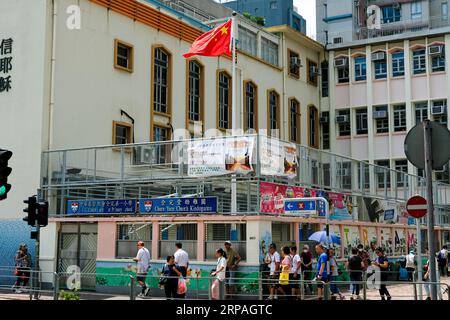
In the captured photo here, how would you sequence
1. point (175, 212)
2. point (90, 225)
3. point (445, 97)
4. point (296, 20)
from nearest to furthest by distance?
point (175, 212), point (90, 225), point (445, 97), point (296, 20)

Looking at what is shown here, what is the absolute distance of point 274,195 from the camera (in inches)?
867

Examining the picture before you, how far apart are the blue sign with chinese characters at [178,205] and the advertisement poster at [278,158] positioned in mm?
2036

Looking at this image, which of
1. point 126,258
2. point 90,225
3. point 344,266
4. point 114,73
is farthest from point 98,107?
point 344,266

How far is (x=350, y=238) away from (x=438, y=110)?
1973cm

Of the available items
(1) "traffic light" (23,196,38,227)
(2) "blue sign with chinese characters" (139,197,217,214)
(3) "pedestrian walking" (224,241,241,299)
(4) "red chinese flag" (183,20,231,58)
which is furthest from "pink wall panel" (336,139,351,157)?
(1) "traffic light" (23,196,38,227)

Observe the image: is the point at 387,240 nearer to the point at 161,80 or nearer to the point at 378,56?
the point at 161,80

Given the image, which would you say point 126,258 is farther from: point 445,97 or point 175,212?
point 445,97

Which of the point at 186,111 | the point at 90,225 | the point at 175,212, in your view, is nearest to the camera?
the point at 175,212

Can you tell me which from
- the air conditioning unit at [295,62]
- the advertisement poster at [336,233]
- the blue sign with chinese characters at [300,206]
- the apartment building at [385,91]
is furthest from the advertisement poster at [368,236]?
the air conditioning unit at [295,62]

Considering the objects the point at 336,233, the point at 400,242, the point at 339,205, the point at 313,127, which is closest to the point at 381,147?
the point at 313,127

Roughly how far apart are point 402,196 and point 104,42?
1671 cm

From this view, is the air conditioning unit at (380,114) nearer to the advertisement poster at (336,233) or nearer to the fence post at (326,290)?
the advertisement poster at (336,233)

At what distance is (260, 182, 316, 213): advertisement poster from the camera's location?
21469 mm

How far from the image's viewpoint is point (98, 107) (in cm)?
2875
